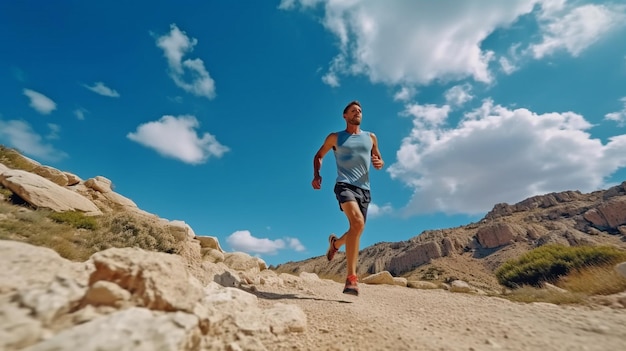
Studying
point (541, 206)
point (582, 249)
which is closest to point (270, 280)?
point (582, 249)

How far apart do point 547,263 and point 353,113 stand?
10800 millimetres

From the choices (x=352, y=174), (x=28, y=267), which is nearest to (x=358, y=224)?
(x=352, y=174)

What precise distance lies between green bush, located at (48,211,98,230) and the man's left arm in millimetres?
7228

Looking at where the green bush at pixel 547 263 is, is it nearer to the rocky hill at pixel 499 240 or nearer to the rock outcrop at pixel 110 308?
the rock outcrop at pixel 110 308

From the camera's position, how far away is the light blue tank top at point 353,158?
182 inches

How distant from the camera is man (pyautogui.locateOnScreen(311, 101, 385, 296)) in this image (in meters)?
4.18

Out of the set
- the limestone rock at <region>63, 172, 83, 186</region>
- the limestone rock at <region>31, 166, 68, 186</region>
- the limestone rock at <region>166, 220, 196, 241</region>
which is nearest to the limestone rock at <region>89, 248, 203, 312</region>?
the limestone rock at <region>166, 220, 196, 241</region>

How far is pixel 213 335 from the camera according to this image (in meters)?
1.79

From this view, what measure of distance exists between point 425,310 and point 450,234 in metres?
67.4

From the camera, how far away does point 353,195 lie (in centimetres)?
439

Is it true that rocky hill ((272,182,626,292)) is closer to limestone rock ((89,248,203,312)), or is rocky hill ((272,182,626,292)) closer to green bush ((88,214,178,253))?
green bush ((88,214,178,253))

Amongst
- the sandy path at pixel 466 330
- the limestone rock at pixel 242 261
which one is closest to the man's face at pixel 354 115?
the sandy path at pixel 466 330

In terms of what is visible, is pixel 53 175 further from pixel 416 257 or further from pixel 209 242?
pixel 416 257

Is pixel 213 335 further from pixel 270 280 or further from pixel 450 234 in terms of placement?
pixel 450 234
